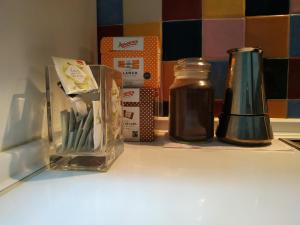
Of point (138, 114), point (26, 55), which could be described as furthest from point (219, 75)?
point (26, 55)

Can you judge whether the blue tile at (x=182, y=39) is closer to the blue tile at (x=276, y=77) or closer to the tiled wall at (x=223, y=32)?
the tiled wall at (x=223, y=32)

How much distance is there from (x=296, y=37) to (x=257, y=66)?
10.8 inches

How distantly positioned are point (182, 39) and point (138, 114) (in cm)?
34

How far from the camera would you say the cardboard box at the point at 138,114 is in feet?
2.37

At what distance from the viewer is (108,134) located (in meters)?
0.56

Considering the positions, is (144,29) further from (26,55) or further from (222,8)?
(26,55)

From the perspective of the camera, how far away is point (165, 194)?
1.29 ft

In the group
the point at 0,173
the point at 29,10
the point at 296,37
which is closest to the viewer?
the point at 0,173

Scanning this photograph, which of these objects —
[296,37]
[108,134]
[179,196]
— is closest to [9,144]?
[108,134]

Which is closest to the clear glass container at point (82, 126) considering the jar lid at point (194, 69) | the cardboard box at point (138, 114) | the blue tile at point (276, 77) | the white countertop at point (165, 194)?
the white countertop at point (165, 194)

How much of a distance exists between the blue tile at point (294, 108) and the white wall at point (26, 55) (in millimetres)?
701

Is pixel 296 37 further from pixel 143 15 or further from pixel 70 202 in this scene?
Answer: pixel 70 202

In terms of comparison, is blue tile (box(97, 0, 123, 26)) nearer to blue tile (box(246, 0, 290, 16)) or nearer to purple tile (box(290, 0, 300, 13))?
blue tile (box(246, 0, 290, 16))

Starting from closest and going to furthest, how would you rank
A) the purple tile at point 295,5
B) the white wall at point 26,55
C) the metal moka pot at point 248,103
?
1. the white wall at point 26,55
2. the metal moka pot at point 248,103
3. the purple tile at point 295,5
